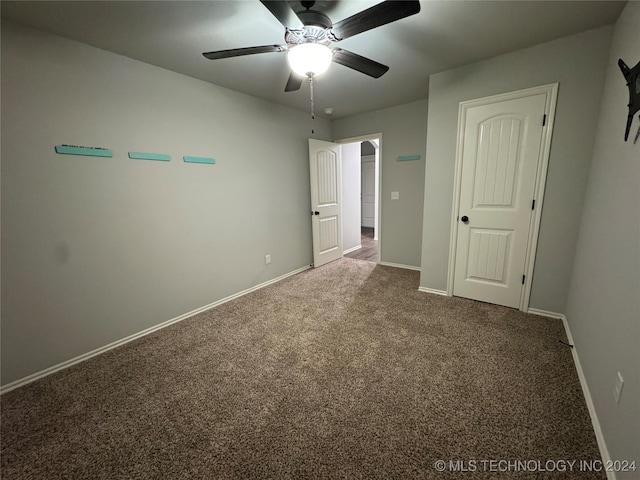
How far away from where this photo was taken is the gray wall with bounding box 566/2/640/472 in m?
1.07

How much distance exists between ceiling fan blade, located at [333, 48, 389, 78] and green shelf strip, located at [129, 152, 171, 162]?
1757 mm

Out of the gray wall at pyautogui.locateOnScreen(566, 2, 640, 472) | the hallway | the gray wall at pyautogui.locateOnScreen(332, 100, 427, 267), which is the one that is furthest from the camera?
the hallway

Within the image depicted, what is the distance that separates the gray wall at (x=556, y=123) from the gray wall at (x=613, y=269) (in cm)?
11

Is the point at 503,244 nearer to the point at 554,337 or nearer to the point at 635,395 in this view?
the point at 554,337

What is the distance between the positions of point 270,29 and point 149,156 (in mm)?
1479

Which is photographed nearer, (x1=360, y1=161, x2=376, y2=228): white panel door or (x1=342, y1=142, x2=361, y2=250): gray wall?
(x1=342, y1=142, x2=361, y2=250): gray wall

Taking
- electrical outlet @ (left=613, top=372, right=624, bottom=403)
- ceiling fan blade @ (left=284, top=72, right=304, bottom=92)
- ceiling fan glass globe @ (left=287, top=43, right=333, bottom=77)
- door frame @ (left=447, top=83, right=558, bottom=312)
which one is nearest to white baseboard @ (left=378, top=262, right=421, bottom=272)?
door frame @ (left=447, top=83, right=558, bottom=312)

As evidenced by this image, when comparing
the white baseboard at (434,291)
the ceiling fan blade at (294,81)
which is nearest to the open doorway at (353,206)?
the white baseboard at (434,291)

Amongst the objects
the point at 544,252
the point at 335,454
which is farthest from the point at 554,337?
the point at 335,454

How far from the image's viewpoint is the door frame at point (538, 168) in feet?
7.07

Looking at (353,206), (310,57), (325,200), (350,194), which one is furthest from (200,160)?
(353,206)

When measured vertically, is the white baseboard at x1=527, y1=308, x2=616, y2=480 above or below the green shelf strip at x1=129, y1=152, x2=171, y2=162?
below

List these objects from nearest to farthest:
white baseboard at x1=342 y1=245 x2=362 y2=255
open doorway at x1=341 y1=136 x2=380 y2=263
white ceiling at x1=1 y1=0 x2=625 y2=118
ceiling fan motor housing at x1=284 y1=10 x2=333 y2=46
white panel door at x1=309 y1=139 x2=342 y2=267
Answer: ceiling fan motor housing at x1=284 y1=10 x2=333 y2=46
white ceiling at x1=1 y1=0 x2=625 y2=118
white panel door at x1=309 y1=139 x2=342 y2=267
open doorway at x1=341 y1=136 x2=380 y2=263
white baseboard at x1=342 y1=245 x2=362 y2=255

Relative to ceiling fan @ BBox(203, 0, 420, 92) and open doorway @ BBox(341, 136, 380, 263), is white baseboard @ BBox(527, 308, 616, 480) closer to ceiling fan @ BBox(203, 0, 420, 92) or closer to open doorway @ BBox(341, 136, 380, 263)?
ceiling fan @ BBox(203, 0, 420, 92)
